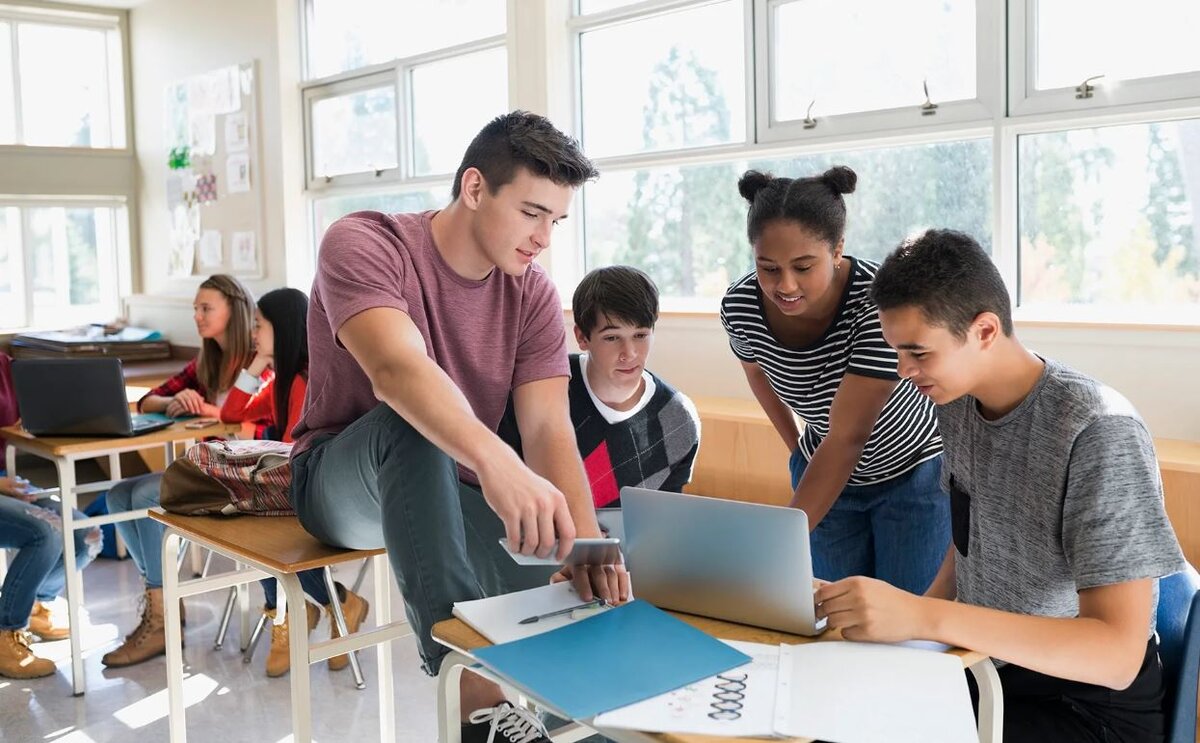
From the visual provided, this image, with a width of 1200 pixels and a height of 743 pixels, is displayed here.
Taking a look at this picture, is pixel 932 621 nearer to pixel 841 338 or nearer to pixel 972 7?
pixel 841 338

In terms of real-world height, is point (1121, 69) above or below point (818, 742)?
above

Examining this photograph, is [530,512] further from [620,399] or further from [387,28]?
[387,28]

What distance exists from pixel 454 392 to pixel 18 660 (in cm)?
234

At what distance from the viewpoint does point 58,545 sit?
3.19m

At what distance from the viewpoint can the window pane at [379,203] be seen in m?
4.78

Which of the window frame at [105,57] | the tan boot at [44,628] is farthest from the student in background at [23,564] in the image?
the window frame at [105,57]

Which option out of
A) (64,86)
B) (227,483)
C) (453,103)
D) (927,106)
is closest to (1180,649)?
(227,483)

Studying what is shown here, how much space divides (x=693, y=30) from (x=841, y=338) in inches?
86.4

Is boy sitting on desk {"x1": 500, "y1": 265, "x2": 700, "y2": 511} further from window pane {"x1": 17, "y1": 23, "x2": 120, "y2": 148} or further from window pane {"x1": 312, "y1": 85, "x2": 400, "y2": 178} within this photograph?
window pane {"x1": 17, "y1": 23, "x2": 120, "y2": 148}

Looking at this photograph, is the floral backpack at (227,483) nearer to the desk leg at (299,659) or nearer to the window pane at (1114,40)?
the desk leg at (299,659)

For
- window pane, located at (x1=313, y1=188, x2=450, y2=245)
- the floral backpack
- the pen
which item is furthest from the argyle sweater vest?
window pane, located at (x1=313, y1=188, x2=450, y2=245)

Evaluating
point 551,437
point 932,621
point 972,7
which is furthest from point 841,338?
point 972,7

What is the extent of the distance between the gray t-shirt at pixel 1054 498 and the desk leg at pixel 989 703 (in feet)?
0.49

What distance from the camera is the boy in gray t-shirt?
1.16 meters
